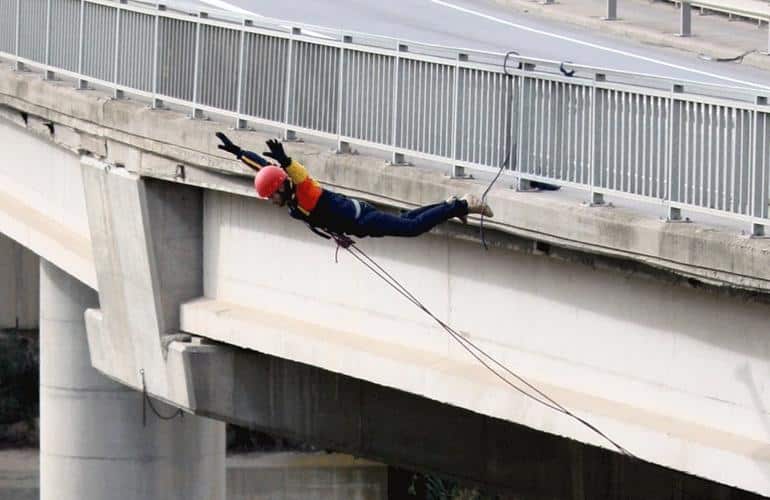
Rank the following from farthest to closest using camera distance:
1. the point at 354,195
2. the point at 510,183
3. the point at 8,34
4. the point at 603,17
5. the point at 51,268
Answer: the point at 603,17 → the point at 51,268 → the point at 8,34 → the point at 354,195 → the point at 510,183

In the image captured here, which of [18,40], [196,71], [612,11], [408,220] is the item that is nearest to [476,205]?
[408,220]

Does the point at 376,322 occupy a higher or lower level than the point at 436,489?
higher

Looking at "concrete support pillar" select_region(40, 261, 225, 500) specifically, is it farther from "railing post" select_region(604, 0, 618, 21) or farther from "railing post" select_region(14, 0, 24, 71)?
"railing post" select_region(604, 0, 618, 21)

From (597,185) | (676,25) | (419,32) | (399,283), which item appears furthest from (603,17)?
(597,185)

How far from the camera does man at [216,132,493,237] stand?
45.7ft

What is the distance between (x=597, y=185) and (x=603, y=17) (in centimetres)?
1715

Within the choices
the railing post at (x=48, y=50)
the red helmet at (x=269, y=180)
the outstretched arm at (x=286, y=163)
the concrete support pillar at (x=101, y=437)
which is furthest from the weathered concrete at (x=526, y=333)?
the concrete support pillar at (x=101, y=437)

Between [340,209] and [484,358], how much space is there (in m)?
1.87

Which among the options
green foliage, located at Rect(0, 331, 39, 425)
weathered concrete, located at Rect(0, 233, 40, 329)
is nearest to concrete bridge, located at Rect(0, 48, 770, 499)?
green foliage, located at Rect(0, 331, 39, 425)

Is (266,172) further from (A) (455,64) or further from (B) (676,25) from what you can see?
(B) (676,25)

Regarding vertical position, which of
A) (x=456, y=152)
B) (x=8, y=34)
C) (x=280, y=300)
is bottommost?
(x=280, y=300)

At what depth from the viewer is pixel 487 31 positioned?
29.3 meters

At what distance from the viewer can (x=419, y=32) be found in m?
29.0

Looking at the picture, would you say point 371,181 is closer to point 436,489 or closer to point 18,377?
point 436,489
